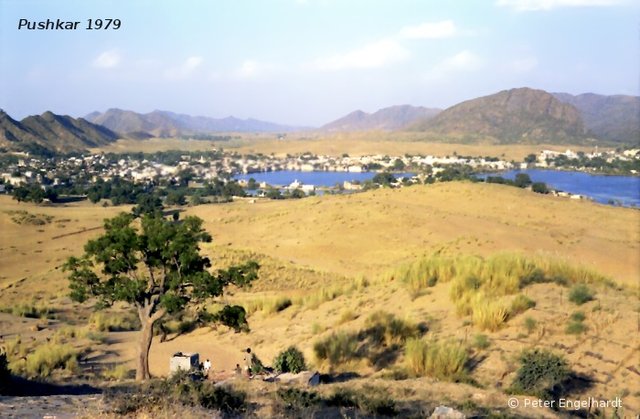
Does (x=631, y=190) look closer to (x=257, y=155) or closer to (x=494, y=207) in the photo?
(x=494, y=207)

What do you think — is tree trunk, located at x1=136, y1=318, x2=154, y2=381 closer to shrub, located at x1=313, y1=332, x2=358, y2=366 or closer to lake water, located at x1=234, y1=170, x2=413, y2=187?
shrub, located at x1=313, y1=332, x2=358, y2=366

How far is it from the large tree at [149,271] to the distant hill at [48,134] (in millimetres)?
107201

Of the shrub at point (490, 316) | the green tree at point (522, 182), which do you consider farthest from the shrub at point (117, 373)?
the green tree at point (522, 182)

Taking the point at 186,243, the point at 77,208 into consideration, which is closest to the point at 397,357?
the point at 186,243

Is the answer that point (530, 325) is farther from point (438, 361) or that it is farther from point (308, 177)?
point (308, 177)

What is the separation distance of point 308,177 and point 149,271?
97319 millimetres

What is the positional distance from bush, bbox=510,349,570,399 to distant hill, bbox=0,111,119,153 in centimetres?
11306

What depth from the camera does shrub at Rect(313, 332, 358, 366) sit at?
1324 centimetres

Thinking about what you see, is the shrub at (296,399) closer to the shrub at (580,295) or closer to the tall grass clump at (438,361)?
the tall grass clump at (438,361)

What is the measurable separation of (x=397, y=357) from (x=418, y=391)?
Answer: 2927mm

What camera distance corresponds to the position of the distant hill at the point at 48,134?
11512 centimetres

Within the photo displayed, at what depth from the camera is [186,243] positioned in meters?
12.2

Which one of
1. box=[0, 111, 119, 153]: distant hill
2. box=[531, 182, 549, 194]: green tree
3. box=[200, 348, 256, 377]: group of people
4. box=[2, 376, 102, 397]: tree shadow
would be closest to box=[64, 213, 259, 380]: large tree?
Result: box=[200, 348, 256, 377]: group of people

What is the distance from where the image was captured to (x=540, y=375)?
10.2 m
